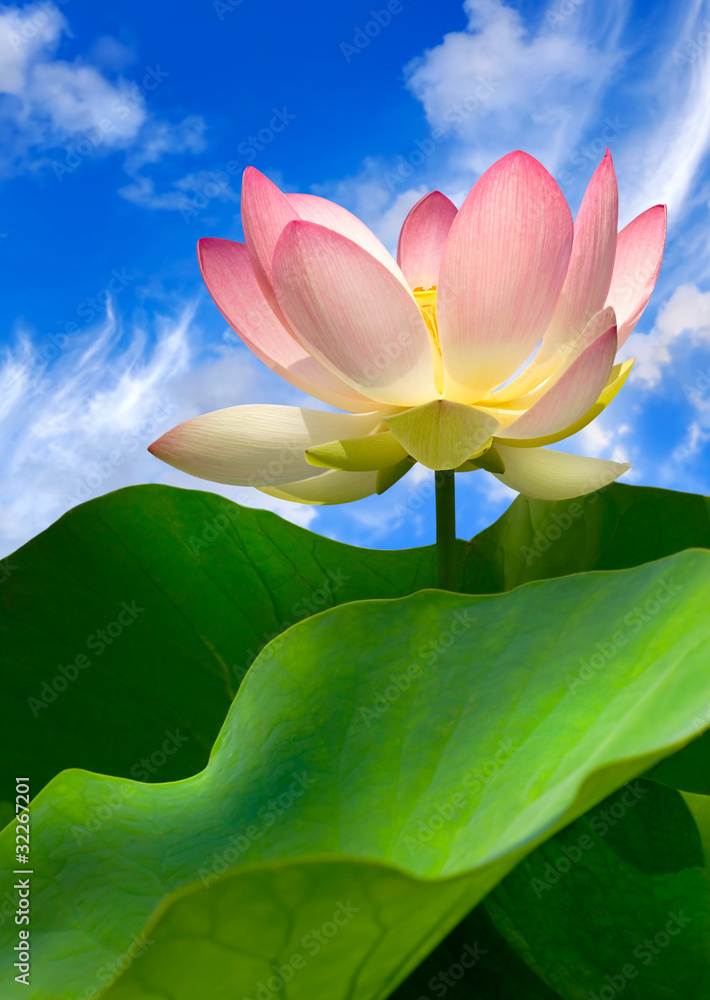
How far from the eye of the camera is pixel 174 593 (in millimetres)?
776

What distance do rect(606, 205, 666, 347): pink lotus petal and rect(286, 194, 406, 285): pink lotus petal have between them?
186 mm

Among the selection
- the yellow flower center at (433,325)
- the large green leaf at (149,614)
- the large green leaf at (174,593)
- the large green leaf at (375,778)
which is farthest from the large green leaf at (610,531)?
the large green leaf at (375,778)

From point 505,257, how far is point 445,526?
8.7 inches

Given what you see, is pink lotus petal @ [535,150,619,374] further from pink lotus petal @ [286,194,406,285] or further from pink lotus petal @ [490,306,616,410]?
pink lotus petal @ [286,194,406,285]

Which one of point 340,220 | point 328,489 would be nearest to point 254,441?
point 328,489

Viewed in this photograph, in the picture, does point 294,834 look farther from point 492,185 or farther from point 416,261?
point 416,261

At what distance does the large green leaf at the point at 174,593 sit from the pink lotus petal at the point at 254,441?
6.3 inches

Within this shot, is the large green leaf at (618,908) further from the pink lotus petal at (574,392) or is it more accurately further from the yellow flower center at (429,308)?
the yellow flower center at (429,308)

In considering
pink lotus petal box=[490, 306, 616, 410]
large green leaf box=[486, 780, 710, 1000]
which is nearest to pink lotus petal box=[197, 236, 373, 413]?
pink lotus petal box=[490, 306, 616, 410]

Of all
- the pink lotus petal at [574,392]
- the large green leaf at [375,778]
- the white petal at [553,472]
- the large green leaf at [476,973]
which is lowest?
the large green leaf at [476,973]

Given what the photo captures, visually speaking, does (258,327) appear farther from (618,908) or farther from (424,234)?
(618,908)

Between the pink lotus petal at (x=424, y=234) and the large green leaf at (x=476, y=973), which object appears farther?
the pink lotus petal at (x=424, y=234)

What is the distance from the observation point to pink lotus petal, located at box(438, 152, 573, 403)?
0.54 m

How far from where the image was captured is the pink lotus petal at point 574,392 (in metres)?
0.52
